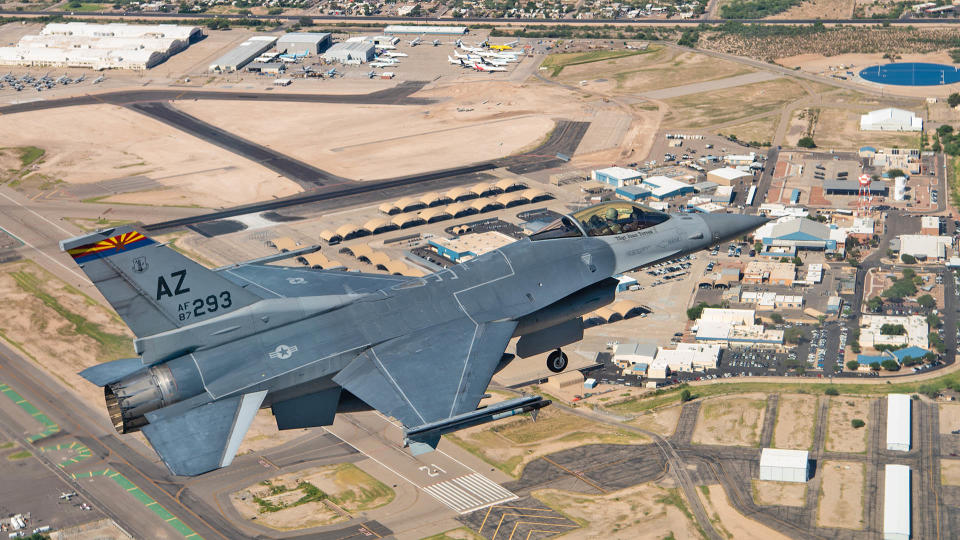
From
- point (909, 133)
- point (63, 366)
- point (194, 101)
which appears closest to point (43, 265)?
point (63, 366)

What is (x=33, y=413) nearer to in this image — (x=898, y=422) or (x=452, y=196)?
(x=452, y=196)

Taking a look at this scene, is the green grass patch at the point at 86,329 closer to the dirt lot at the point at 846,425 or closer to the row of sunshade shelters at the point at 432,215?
the row of sunshade shelters at the point at 432,215

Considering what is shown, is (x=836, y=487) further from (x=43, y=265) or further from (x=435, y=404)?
(x=43, y=265)

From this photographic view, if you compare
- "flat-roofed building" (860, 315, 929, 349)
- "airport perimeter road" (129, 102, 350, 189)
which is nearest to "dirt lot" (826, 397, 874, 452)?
"flat-roofed building" (860, 315, 929, 349)

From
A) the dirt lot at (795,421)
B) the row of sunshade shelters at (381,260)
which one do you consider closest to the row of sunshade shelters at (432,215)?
the row of sunshade shelters at (381,260)

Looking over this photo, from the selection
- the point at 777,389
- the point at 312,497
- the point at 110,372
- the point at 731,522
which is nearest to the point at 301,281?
the point at 110,372

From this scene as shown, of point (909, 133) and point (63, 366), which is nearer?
point (63, 366)
